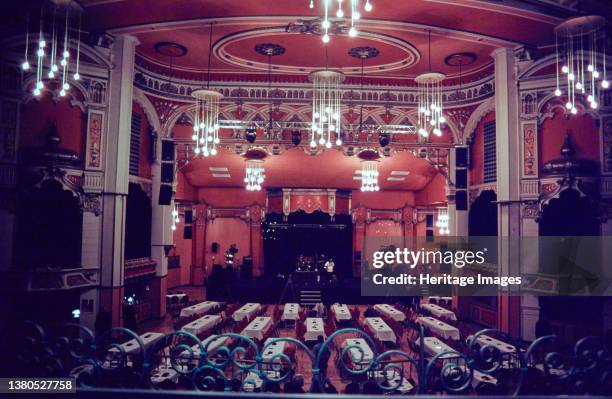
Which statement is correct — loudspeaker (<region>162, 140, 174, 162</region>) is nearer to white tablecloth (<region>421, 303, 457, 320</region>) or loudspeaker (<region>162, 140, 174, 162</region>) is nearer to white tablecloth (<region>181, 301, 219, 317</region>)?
white tablecloth (<region>181, 301, 219, 317</region>)

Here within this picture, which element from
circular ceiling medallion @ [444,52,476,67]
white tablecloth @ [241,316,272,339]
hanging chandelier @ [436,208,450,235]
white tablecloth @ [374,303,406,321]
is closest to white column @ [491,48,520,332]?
circular ceiling medallion @ [444,52,476,67]

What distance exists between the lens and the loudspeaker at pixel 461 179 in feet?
46.2

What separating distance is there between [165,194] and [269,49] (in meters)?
5.51

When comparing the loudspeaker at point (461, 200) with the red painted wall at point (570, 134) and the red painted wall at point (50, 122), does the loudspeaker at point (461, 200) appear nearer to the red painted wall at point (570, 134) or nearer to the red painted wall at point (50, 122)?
the red painted wall at point (570, 134)

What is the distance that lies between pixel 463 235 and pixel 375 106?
5.15m

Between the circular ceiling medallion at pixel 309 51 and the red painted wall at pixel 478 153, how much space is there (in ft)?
9.59

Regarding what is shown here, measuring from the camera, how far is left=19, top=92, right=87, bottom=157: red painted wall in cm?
969

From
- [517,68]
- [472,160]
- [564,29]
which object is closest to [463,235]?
[472,160]

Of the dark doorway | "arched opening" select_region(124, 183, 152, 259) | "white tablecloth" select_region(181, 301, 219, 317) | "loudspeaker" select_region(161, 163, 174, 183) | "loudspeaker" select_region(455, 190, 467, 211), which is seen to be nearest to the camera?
"white tablecloth" select_region(181, 301, 219, 317)

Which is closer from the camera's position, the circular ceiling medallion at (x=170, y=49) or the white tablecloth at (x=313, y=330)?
the white tablecloth at (x=313, y=330)

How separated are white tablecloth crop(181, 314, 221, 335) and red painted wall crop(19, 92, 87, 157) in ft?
16.1

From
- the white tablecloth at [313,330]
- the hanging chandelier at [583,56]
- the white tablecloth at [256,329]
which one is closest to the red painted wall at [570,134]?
the hanging chandelier at [583,56]

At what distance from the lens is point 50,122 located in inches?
393

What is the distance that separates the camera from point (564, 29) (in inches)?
325
